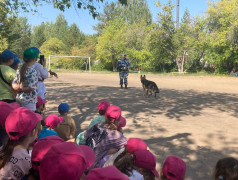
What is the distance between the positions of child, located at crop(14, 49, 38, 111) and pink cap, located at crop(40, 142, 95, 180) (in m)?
2.88

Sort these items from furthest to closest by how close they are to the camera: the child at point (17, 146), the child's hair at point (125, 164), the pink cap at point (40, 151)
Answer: the child's hair at point (125, 164) < the child at point (17, 146) < the pink cap at point (40, 151)

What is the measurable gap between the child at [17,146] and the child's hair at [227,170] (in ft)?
4.96

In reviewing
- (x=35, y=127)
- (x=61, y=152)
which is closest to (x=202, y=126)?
(x=35, y=127)

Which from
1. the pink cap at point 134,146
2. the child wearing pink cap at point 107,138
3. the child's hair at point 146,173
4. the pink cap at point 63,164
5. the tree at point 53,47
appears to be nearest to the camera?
the pink cap at point 63,164

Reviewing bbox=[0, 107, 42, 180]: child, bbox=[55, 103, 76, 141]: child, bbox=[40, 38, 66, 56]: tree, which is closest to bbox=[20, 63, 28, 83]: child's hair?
bbox=[55, 103, 76, 141]: child

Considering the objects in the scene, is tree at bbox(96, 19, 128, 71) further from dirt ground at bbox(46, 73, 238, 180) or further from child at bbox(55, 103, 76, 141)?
child at bbox(55, 103, 76, 141)

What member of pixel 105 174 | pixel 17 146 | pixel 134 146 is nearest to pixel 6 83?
pixel 17 146

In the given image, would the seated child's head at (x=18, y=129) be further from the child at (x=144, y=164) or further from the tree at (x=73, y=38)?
the tree at (x=73, y=38)

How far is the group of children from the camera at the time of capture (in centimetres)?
139

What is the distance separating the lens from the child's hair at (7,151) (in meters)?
1.90

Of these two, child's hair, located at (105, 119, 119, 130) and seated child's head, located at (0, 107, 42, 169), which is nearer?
seated child's head, located at (0, 107, 42, 169)

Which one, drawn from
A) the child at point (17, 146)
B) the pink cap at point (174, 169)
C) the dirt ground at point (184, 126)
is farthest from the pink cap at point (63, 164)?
the dirt ground at point (184, 126)

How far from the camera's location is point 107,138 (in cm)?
313

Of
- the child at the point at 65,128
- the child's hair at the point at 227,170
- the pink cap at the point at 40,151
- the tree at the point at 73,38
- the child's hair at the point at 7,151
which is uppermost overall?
the tree at the point at 73,38
